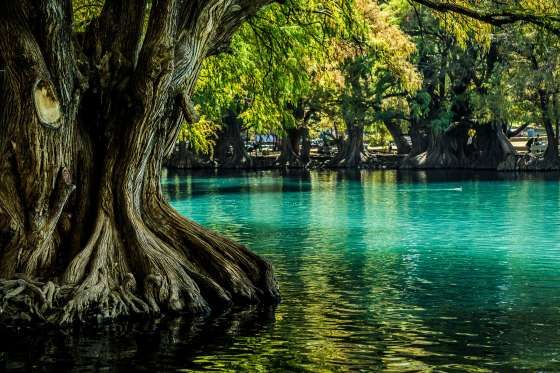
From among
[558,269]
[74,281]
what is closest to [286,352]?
[74,281]

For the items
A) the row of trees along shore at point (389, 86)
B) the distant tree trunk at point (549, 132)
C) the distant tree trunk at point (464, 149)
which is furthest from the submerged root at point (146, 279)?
the distant tree trunk at point (464, 149)

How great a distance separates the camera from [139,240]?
15.3 meters

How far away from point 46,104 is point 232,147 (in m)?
64.6

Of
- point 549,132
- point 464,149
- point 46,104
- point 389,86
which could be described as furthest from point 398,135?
point 46,104

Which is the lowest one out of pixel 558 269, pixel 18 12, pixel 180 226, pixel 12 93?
pixel 558 269

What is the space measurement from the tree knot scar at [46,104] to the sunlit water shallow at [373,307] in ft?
9.48

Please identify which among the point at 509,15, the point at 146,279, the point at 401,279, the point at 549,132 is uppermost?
the point at 509,15

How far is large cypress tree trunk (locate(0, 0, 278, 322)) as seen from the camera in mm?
14492

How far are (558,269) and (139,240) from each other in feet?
30.2

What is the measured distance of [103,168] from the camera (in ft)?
51.4

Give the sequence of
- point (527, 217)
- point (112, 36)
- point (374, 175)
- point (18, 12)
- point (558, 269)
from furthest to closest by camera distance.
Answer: point (374, 175) → point (527, 217) → point (558, 269) → point (112, 36) → point (18, 12)

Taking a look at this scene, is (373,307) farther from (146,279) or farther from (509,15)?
(509,15)

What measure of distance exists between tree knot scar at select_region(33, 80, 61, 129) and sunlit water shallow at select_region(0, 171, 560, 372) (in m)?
2.89

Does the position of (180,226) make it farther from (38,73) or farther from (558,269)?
(558,269)
